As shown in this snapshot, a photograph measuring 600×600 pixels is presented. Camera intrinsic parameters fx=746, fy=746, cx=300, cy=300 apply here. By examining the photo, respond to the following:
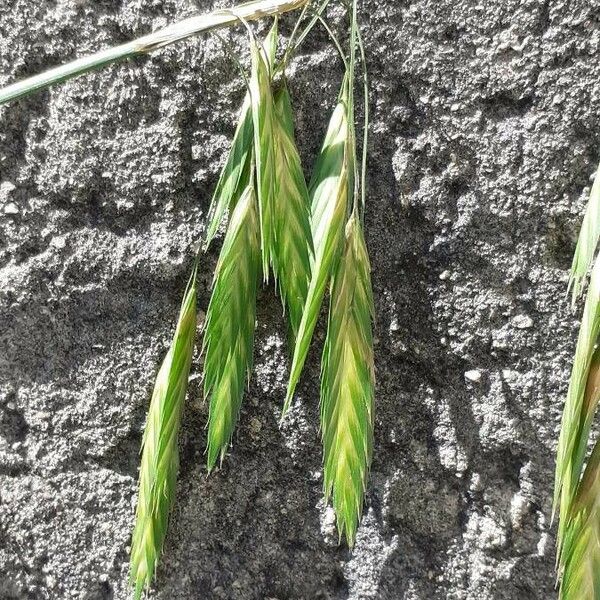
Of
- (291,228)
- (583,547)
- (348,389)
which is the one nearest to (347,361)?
(348,389)

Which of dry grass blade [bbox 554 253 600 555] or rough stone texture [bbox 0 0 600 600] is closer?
dry grass blade [bbox 554 253 600 555]

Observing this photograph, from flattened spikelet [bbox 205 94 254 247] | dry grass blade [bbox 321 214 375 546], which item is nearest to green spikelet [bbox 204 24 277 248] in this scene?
flattened spikelet [bbox 205 94 254 247]

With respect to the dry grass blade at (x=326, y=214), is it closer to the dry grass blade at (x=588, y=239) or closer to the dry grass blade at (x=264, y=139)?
the dry grass blade at (x=264, y=139)

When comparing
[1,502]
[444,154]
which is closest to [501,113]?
[444,154]

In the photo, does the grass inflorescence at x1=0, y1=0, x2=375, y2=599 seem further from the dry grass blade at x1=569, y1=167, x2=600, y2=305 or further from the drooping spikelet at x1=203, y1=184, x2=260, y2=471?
the dry grass blade at x1=569, y1=167, x2=600, y2=305

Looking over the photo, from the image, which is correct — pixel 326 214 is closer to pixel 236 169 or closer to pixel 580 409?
pixel 236 169

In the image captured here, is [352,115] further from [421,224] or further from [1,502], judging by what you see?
[1,502]
